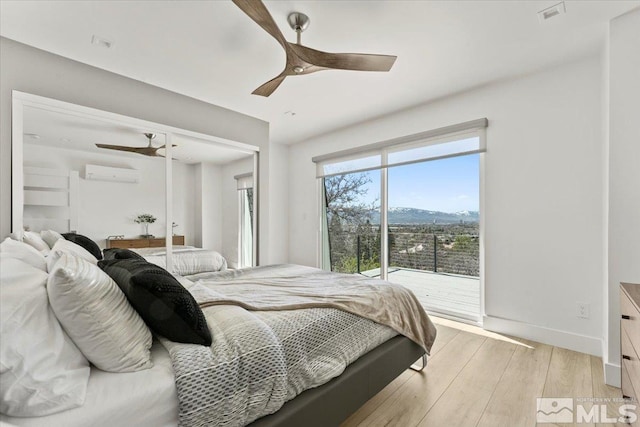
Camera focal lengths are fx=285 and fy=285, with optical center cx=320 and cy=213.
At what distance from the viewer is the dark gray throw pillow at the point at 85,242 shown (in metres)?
2.33

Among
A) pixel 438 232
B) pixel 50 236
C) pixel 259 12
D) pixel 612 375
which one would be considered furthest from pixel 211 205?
pixel 612 375

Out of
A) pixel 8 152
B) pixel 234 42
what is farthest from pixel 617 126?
pixel 8 152

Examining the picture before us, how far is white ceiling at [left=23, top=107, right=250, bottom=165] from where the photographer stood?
2.28 metres

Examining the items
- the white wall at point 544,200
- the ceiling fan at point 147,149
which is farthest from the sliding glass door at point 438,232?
the ceiling fan at point 147,149

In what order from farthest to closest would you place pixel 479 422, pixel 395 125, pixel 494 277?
1. pixel 395 125
2. pixel 494 277
3. pixel 479 422

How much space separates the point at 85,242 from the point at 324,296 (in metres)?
2.09

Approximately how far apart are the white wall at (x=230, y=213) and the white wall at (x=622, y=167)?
11.5 feet

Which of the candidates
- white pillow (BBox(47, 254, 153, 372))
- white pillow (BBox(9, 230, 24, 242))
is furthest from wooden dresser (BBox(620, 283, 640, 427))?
white pillow (BBox(9, 230, 24, 242))

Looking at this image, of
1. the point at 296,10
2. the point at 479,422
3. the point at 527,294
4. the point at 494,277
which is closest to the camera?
the point at 479,422

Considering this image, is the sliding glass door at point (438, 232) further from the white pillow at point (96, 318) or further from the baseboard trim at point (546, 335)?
the white pillow at point (96, 318)

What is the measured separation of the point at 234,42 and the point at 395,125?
228 centimetres

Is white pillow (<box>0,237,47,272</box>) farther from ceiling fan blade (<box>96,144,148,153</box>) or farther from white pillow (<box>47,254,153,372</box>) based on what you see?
ceiling fan blade (<box>96,144,148,153</box>)

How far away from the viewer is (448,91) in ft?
10.3

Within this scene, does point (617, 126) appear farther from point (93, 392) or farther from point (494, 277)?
point (93, 392)
